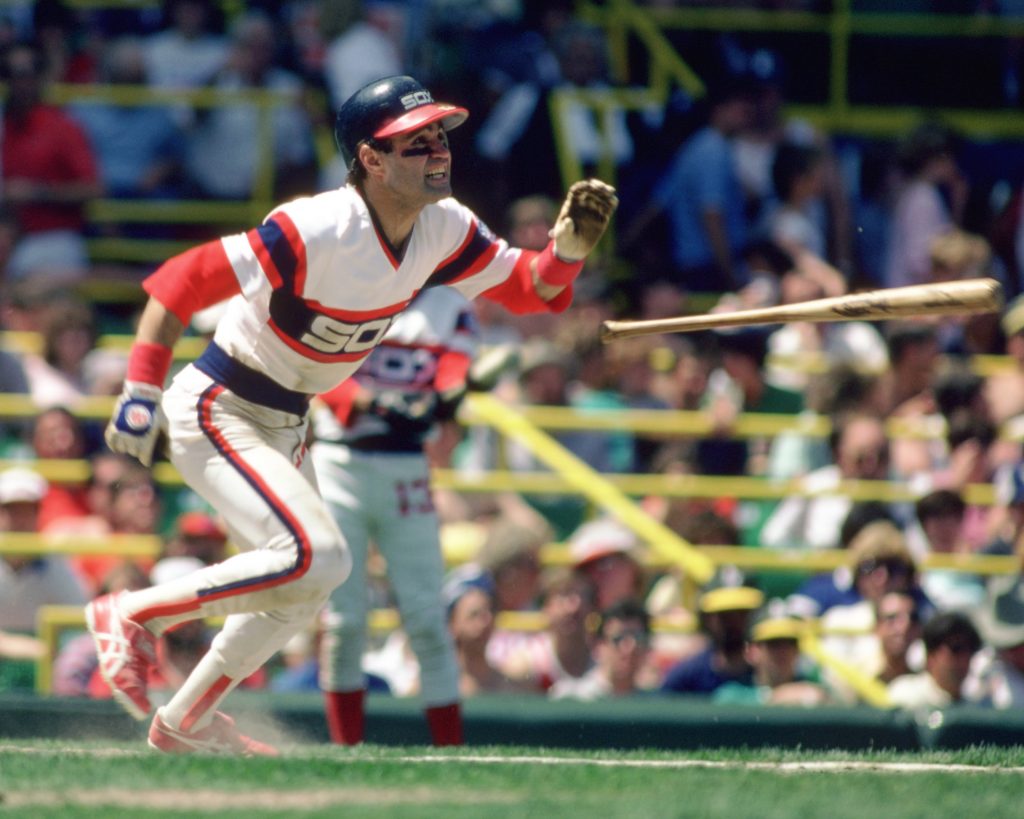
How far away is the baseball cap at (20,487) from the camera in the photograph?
9000 millimetres

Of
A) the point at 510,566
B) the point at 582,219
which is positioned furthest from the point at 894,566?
the point at 582,219

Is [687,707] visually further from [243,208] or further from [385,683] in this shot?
[243,208]

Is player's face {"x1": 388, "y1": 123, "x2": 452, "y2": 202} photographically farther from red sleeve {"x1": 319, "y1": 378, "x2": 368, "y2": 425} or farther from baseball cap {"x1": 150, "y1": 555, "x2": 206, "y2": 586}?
baseball cap {"x1": 150, "y1": 555, "x2": 206, "y2": 586}

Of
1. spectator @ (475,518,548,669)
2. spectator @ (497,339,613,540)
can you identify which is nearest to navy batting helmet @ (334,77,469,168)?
spectator @ (475,518,548,669)

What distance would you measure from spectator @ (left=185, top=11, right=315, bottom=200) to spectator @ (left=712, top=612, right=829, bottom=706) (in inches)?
195

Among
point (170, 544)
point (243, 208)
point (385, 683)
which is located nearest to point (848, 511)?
point (385, 683)

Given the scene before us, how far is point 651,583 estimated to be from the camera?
946 centimetres

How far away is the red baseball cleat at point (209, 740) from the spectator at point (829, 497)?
3.97 meters

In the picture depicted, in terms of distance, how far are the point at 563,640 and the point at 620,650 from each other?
0.27 m

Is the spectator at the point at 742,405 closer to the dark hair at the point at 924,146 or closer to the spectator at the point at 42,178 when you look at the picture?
the dark hair at the point at 924,146

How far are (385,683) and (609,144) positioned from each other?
15.1 feet

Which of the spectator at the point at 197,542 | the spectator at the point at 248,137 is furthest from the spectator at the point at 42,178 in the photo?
the spectator at the point at 197,542

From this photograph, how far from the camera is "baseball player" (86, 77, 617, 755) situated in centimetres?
575

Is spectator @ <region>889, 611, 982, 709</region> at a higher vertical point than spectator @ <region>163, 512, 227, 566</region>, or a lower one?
lower
